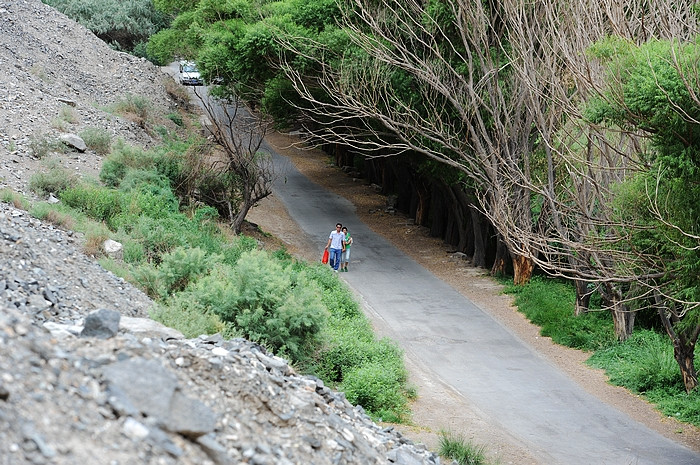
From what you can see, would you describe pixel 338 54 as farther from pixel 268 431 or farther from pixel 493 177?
pixel 268 431

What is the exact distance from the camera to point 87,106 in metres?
29.5

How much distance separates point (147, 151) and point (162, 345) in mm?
19209

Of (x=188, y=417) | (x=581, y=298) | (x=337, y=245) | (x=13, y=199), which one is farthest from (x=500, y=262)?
(x=188, y=417)

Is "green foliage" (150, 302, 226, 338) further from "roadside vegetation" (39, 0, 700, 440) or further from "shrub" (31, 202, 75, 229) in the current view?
"shrub" (31, 202, 75, 229)

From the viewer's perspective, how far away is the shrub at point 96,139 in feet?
83.9

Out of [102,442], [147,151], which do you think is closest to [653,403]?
[102,442]

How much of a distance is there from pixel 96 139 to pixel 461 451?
17.9 meters

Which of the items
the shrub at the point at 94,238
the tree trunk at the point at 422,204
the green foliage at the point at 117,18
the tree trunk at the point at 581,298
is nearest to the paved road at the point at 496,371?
the tree trunk at the point at 581,298

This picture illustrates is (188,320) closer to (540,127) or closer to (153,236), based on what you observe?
(153,236)

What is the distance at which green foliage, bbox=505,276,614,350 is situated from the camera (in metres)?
20.4

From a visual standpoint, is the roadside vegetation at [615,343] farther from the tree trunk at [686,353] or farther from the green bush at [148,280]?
the green bush at [148,280]

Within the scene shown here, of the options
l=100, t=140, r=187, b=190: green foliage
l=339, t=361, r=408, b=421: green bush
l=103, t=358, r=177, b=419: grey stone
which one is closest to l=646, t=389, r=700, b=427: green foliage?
l=339, t=361, r=408, b=421: green bush

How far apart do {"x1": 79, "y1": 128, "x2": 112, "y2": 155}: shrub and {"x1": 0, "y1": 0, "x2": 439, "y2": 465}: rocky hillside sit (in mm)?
10987

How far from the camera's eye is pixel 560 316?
71.7ft
